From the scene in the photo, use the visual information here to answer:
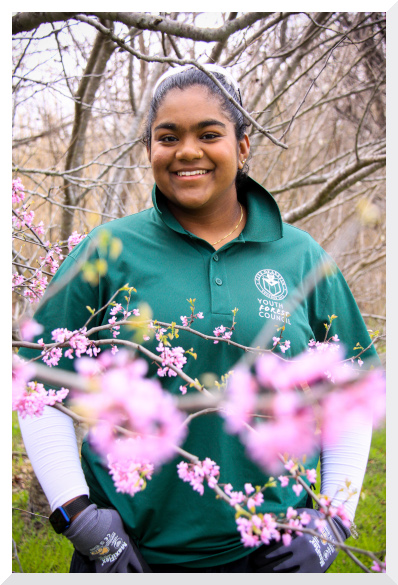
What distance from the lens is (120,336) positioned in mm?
926

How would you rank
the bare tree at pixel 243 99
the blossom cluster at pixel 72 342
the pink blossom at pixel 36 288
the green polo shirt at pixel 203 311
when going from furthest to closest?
the bare tree at pixel 243 99 < the pink blossom at pixel 36 288 < the green polo shirt at pixel 203 311 < the blossom cluster at pixel 72 342

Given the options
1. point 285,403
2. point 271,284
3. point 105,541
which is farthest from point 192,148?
point 105,541

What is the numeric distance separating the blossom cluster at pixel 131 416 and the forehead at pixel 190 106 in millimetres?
499

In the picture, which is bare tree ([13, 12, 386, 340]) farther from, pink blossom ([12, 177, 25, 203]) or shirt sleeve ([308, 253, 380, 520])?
shirt sleeve ([308, 253, 380, 520])

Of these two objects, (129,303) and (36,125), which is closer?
(129,303)

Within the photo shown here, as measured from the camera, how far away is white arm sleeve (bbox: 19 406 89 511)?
2.90 feet

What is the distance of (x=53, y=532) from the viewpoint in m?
1.37

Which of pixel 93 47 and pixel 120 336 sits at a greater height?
pixel 93 47

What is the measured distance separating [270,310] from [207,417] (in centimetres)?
25

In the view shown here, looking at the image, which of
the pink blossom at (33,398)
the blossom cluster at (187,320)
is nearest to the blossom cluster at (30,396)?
the pink blossom at (33,398)

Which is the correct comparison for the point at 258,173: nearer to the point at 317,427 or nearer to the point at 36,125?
the point at 36,125

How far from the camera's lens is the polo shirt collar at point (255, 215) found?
3.28 feet

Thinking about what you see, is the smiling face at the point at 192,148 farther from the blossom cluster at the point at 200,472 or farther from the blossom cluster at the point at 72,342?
the blossom cluster at the point at 200,472
